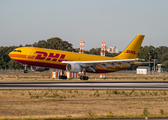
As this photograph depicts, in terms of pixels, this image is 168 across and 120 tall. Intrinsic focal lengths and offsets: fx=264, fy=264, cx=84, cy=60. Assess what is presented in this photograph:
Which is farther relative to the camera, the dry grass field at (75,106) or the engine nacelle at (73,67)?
the engine nacelle at (73,67)

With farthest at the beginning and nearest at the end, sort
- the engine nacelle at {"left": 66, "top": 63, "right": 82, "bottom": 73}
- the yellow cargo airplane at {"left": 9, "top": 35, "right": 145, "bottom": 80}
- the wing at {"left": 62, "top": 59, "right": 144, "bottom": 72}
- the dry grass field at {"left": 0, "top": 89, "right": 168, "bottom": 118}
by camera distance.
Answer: the wing at {"left": 62, "top": 59, "right": 144, "bottom": 72}, the engine nacelle at {"left": 66, "top": 63, "right": 82, "bottom": 73}, the yellow cargo airplane at {"left": 9, "top": 35, "right": 145, "bottom": 80}, the dry grass field at {"left": 0, "top": 89, "right": 168, "bottom": 118}

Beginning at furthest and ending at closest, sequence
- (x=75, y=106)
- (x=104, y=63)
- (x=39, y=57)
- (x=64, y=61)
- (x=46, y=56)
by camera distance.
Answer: (x=104, y=63) < (x=64, y=61) < (x=46, y=56) < (x=39, y=57) < (x=75, y=106)

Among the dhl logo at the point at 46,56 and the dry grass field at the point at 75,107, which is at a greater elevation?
the dhl logo at the point at 46,56

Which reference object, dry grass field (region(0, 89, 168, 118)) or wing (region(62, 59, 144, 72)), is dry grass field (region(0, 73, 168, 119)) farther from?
wing (region(62, 59, 144, 72))

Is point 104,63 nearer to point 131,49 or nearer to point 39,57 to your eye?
point 131,49

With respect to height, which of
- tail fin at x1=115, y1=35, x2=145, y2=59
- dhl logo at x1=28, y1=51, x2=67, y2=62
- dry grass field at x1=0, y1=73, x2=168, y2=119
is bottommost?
dry grass field at x1=0, y1=73, x2=168, y2=119

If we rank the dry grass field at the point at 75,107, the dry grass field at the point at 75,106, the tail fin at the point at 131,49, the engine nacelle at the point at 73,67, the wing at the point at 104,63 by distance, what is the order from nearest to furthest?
the dry grass field at the point at 75,107
the dry grass field at the point at 75,106
the engine nacelle at the point at 73,67
the wing at the point at 104,63
the tail fin at the point at 131,49

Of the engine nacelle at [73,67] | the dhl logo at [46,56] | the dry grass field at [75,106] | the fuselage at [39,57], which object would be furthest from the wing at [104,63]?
the dry grass field at [75,106]

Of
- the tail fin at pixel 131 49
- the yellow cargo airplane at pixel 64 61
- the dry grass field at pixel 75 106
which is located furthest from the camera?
the tail fin at pixel 131 49

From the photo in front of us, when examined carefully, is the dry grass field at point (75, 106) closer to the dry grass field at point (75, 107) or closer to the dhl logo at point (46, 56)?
the dry grass field at point (75, 107)

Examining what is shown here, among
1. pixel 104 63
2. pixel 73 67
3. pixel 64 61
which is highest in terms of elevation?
pixel 64 61

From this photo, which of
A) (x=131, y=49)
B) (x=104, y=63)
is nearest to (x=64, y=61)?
(x=104, y=63)

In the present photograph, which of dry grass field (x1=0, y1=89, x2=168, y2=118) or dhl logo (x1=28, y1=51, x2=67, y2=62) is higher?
dhl logo (x1=28, y1=51, x2=67, y2=62)

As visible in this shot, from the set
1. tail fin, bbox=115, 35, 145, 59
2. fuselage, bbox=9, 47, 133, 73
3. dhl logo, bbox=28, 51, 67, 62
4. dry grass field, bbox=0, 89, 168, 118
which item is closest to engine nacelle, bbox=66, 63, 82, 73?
fuselage, bbox=9, 47, 133, 73
